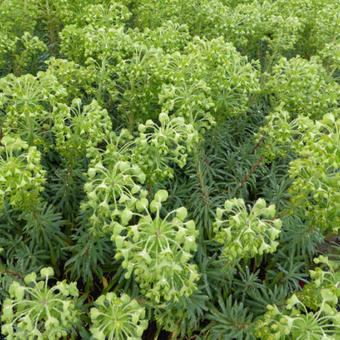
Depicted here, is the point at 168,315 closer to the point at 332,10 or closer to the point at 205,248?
the point at 205,248

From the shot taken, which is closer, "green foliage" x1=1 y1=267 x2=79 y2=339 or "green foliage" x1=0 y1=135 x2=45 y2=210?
"green foliage" x1=1 y1=267 x2=79 y2=339

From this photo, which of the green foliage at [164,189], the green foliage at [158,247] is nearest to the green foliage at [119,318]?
the green foliage at [164,189]

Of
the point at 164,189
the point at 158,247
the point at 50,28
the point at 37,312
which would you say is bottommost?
the point at 164,189

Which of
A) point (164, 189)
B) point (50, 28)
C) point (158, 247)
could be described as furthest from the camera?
point (50, 28)

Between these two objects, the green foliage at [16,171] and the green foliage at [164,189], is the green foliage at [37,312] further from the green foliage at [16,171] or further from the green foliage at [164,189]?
the green foliage at [16,171]

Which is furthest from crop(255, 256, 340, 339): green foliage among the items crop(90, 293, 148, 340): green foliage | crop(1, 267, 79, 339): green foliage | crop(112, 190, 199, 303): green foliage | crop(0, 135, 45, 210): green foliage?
crop(0, 135, 45, 210): green foliage

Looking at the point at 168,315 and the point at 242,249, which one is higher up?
the point at 242,249

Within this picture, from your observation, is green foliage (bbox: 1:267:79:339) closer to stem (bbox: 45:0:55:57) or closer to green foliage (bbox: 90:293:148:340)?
green foliage (bbox: 90:293:148:340)

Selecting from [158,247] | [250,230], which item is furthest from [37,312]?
[250,230]

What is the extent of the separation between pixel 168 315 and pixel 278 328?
0.86 m

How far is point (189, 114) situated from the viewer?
9.28 feet

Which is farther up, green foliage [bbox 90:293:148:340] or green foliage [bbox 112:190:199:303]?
green foliage [bbox 112:190:199:303]

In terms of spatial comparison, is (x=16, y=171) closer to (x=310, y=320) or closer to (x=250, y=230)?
(x=250, y=230)

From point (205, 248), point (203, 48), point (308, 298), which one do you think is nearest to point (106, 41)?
point (203, 48)
